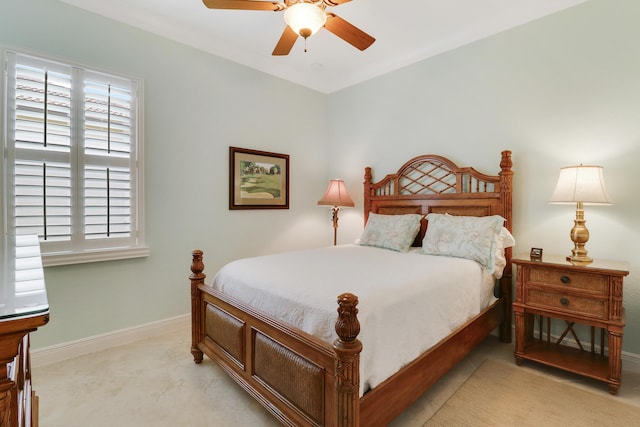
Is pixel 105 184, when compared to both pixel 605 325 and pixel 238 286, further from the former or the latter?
pixel 605 325

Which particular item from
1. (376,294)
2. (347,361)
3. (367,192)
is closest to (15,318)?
(347,361)

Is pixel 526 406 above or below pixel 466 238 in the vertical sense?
below

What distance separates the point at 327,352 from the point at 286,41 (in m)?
2.16

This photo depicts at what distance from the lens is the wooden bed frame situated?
4.09 feet

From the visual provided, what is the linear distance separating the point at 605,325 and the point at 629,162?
3.96ft

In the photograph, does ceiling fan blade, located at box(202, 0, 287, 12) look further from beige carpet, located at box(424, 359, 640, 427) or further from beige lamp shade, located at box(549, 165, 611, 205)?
beige carpet, located at box(424, 359, 640, 427)

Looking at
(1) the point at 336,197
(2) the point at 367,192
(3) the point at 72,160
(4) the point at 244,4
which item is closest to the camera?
(4) the point at 244,4

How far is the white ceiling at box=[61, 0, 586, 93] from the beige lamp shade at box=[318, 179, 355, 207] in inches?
58.2

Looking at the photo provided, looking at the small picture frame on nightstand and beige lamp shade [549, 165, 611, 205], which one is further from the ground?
beige lamp shade [549, 165, 611, 205]

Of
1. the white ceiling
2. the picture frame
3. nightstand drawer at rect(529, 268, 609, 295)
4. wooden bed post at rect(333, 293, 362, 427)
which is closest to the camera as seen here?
wooden bed post at rect(333, 293, 362, 427)

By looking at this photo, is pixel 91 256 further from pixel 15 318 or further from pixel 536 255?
pixel 536 255

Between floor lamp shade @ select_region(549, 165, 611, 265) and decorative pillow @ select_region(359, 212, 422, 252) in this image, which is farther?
decorative pillow @ select_region(359, 212, 422, 252)

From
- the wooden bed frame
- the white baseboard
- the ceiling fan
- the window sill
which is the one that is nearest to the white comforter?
the wooden bed frame

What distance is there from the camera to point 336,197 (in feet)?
12.4
